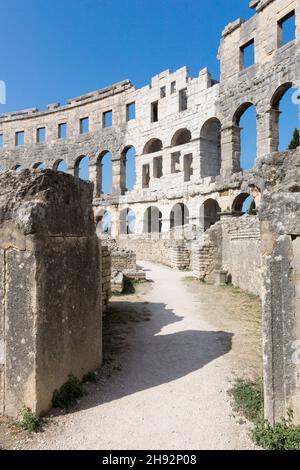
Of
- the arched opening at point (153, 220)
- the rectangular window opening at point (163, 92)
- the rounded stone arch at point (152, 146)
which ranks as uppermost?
the rectangular window opening at point (163, 92)

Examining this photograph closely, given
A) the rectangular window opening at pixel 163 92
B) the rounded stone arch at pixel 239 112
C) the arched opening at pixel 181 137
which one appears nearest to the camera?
the rounded stone arch at pixel 239 112

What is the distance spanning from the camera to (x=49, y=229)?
12.4 ft

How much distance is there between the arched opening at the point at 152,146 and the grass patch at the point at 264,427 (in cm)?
2398

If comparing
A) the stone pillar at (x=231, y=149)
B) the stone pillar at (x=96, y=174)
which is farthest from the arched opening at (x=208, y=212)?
the stone pillar at (x=96, y=174)

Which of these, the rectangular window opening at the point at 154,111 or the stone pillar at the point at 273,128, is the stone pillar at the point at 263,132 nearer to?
the stone pillar at the point at 273,128

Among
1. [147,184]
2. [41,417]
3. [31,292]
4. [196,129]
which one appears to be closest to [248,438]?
[41,417]

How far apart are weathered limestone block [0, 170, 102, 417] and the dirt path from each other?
497 millimetres

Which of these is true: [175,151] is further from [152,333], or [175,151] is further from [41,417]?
[41,417]

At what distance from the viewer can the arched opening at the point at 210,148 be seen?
72.8 ft

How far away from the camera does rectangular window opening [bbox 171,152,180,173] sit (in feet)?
79.9

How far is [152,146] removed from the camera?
2728 centimetres

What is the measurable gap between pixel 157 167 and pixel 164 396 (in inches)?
910

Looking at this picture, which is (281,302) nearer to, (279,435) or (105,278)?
(279,435)
